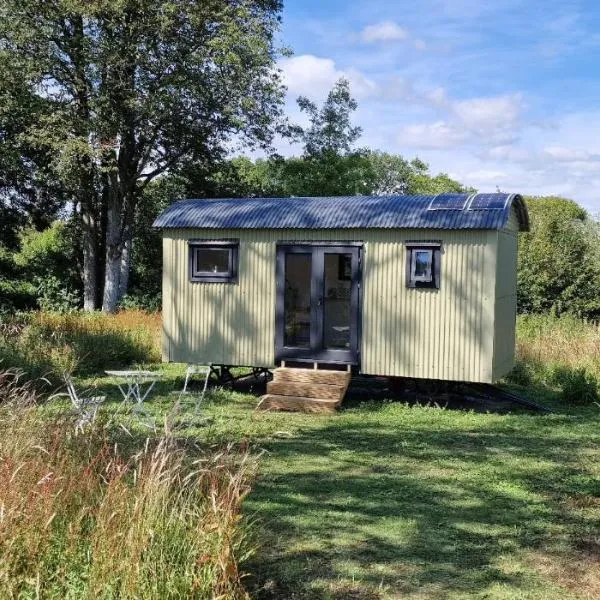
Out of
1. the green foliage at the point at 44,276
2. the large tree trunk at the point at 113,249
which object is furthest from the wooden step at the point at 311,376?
the green foliage at the point at 44,276

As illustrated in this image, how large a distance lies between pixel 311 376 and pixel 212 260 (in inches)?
105

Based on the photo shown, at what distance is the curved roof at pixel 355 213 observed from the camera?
985cm

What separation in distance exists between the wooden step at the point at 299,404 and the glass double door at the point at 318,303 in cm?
85

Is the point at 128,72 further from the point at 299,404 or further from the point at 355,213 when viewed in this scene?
the point at 299,404

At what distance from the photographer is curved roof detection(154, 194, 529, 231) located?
388 inches

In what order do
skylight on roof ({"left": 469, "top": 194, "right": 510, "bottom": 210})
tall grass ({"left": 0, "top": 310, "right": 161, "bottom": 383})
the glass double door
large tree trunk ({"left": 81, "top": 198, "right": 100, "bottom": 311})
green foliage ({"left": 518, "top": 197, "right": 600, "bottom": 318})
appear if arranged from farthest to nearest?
large tree trunk ({"left": 81, "top": 198, "right": 100, "bottom": 311})
green foliage ({"left": 518, "top": 197, "right": 600, "bottom": 318})
tall grass ({"left": 0, "top": 310, "right": 161, "bottom": 383})
the glass double door
skylight on roof ({"left": 469, "top": 194, "right": 510, "bottom": 210})

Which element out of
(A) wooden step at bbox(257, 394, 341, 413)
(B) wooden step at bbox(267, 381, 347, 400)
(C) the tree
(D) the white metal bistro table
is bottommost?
(A) wooden step at bbox(257, 394, 341, 413)

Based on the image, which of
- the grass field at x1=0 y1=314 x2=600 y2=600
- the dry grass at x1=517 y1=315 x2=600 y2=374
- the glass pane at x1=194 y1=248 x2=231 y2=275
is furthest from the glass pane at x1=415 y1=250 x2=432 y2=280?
the dry grass at x1=517 y1=315 x2=600 y2=374

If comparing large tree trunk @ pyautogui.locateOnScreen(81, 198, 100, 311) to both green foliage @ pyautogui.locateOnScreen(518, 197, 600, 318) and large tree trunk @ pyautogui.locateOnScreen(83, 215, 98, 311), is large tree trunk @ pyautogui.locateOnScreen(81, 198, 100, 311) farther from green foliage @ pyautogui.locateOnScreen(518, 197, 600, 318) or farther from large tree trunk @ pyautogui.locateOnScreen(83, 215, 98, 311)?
green foliage @ pyautogui.locateOnScreen(518, 197, 600, 318)

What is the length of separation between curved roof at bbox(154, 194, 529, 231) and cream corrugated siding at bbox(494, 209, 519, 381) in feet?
1.47

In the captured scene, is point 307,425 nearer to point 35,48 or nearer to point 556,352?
point 556,352

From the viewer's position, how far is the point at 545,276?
1950 centimetres

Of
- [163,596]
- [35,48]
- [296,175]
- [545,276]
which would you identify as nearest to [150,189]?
[296,175]

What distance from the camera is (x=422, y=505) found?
568 cm
